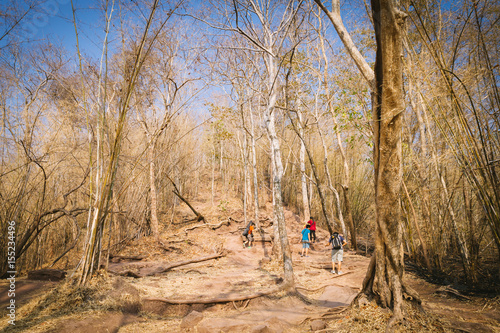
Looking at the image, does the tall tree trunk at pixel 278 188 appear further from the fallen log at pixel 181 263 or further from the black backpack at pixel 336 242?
the fallen log at pixel 181 263

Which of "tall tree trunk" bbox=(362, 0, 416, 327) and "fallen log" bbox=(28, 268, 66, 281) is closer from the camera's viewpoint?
"tall tree trunk" bbox=(362, 0, 416, 327)

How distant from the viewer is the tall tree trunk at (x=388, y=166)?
250 cm

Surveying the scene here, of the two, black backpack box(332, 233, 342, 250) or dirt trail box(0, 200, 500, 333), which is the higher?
black backpack box(332, 233, 342, 250)

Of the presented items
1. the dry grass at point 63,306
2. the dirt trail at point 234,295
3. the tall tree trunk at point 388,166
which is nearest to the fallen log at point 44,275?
the dirt trail at point 234,295

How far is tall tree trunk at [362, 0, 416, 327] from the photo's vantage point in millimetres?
2500

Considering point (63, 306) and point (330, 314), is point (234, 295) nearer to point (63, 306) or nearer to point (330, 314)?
point (330, 314)

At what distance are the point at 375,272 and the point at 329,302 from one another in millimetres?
2438

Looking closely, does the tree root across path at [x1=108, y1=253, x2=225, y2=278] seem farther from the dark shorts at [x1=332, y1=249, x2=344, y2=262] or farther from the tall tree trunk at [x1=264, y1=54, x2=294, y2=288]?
the dark shorts at [x1=332, y1=249, x2=344, y2=262]

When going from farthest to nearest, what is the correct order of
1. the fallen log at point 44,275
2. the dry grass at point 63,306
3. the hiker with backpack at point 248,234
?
the hiker with backpack at point 248,234
the fallen log at point 44,275
the dry grass at point 63,306

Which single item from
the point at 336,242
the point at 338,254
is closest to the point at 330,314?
the point at 336,242

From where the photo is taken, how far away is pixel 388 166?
2.72 m

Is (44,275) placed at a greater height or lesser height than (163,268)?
greater

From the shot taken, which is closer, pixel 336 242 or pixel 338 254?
pixel 336 242

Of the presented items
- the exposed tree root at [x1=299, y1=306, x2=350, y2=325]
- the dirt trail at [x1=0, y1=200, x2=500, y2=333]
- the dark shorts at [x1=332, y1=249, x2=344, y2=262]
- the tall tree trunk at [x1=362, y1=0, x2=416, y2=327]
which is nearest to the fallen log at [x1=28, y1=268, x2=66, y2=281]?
the dirt trail at [x1=0, y1=200, x2=500, y2=333]
